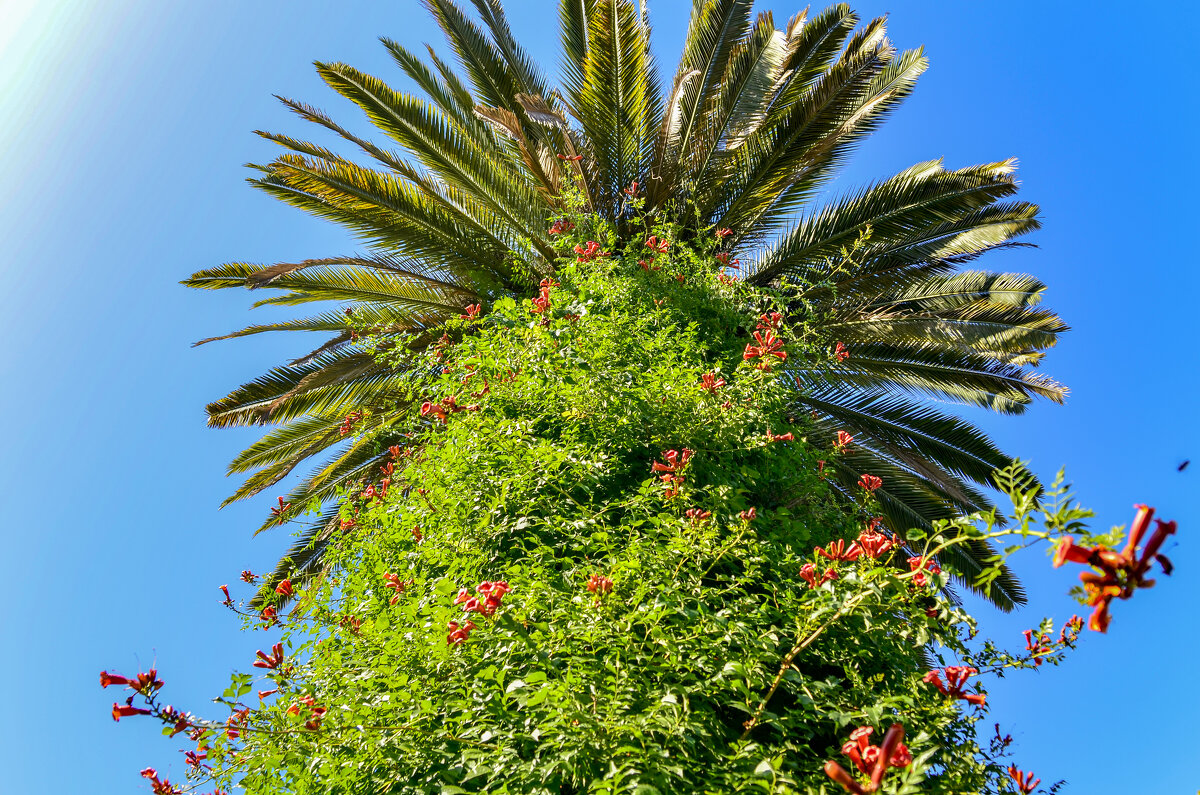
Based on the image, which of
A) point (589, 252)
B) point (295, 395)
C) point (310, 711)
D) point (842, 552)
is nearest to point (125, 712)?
point (310, 711)

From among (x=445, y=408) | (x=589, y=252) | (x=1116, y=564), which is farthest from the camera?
(x=589, y=252)

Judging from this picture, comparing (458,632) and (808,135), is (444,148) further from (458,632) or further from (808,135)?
(458,632)

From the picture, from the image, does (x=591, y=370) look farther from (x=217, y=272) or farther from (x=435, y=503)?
(x=217, y=272)

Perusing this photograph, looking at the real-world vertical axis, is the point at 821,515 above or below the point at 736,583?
above

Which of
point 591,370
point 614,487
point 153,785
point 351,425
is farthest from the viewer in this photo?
point 351,425

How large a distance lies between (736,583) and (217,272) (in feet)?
16.0

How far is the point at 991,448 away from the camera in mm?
5926

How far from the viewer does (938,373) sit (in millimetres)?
5965

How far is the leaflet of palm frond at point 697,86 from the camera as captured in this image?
5.78 meters

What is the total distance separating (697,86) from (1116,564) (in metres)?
5.65

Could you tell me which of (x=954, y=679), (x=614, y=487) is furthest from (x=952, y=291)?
(x=954, y=679)

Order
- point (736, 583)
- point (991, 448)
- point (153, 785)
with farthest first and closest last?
point (991, 448), point (736, 583), point (153, 785)

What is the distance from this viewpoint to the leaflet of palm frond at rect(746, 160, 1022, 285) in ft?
17.5

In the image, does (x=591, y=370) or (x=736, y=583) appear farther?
(x=591, y=370)
